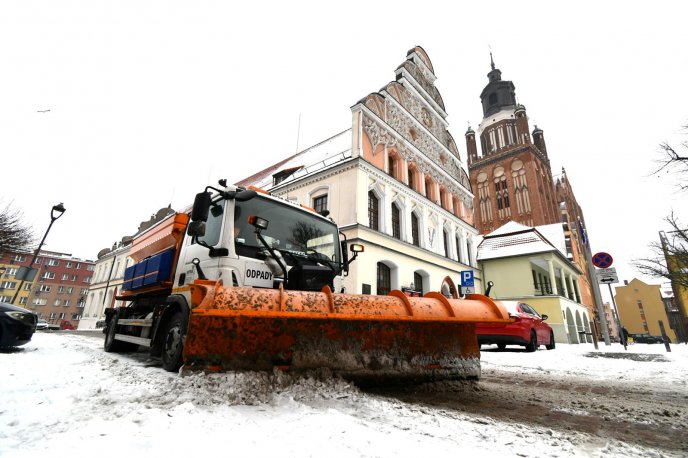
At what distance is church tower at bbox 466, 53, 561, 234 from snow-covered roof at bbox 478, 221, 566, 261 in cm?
1969

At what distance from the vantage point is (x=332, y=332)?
3.42 metres

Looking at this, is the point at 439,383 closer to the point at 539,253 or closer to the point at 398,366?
the point at 398,366

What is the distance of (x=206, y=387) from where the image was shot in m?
2.78

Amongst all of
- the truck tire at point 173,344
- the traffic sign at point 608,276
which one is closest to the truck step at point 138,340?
the truck tire at point 173,344

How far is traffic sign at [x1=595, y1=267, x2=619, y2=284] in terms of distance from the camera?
1130 cm

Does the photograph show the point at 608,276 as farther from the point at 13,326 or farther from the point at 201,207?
the point at 13,326

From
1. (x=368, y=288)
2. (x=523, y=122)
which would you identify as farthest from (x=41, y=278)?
(x=523, y=122)

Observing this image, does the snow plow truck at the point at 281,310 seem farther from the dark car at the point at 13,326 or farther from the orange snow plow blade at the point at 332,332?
the dark car at the point at 13,326

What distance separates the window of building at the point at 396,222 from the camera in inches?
680

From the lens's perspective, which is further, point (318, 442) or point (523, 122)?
point (523, 122)

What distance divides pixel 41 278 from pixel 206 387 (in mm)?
76330

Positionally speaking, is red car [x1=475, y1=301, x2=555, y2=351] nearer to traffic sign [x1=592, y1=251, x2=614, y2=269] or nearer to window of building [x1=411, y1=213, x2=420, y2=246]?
traffic sign [x1=592, y1=251, x2=614, y2=269]

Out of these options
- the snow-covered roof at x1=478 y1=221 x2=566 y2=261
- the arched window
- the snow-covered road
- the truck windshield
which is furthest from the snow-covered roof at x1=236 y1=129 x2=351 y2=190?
the snow-covered roof at x1=478 y1=221 x2=566 y2=261

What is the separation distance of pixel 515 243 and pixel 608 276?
14667 mm
